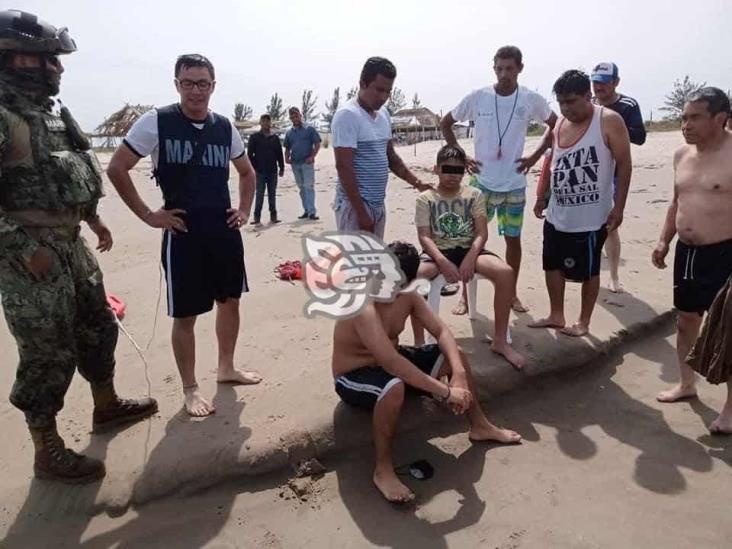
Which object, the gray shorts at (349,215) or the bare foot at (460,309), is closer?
the gray shorts at (349,215)

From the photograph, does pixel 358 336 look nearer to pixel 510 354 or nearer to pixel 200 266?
pixel 200 266

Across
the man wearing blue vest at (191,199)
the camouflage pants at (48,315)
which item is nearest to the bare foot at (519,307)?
the man wearing blue vest at (191,199)

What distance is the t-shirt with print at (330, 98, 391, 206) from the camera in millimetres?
3539

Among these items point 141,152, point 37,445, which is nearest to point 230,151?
point 141,152

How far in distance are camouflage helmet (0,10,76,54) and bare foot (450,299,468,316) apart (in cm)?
308

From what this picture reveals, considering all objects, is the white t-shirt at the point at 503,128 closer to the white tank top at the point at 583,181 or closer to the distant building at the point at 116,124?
the white tank top at the point at 583,181

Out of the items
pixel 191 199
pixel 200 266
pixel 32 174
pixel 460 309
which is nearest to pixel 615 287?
pixel 460 309

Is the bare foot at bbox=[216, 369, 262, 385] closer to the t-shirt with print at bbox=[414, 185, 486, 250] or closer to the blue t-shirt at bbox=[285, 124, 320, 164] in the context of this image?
the t-shirt with print at bbox=[414, 185, 486, 250]

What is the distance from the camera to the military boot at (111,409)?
10.3 ft

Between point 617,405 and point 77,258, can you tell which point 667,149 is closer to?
point 617,405

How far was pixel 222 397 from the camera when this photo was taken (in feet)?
11.2

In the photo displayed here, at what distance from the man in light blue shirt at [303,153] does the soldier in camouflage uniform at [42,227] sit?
6.67 meters

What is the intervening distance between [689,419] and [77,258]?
340cm

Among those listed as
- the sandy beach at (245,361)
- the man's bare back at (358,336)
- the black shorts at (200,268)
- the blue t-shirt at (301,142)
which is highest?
the blue t-shirt at (301,142)
